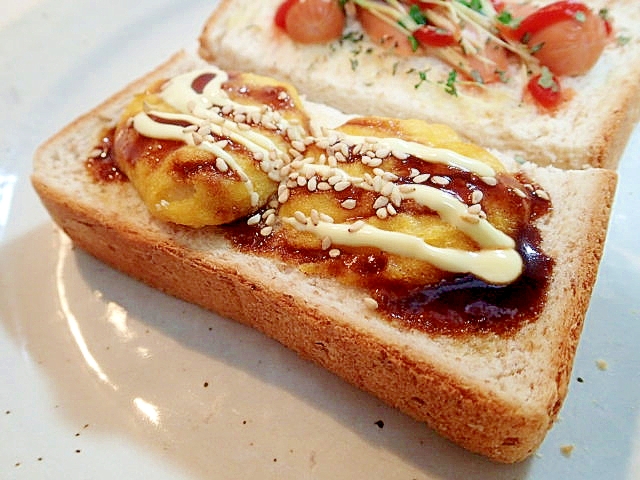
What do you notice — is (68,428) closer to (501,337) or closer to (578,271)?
(501,337)

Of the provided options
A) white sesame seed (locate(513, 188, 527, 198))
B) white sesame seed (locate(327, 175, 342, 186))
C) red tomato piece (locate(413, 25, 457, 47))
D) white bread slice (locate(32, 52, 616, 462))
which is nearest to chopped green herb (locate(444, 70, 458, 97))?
red tomato piece (locate(413, 25, 457, 47))

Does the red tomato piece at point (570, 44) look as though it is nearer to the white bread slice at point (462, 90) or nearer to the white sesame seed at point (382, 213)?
the white bread slice at point (462, 90)

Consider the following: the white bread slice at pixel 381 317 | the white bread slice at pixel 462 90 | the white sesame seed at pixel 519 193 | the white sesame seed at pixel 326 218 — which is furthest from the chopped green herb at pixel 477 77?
the white sesame seed at pixel 326 218

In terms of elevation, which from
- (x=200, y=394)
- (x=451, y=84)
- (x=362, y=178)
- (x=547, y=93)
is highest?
(x=362, y=178)

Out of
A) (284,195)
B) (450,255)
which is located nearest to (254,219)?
(284,195)

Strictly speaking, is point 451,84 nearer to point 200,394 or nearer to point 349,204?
point 349,204

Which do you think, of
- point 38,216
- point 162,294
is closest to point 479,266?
point 162,294
